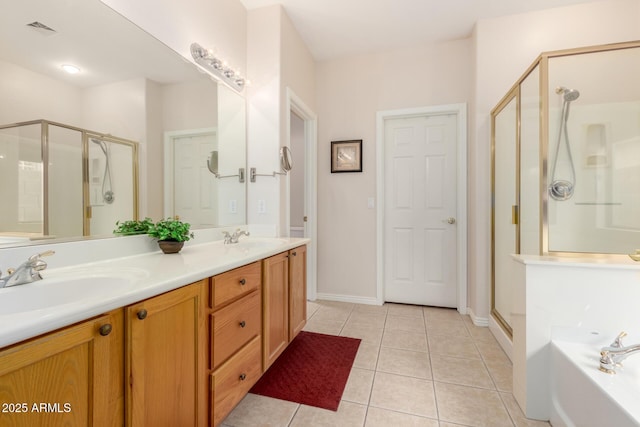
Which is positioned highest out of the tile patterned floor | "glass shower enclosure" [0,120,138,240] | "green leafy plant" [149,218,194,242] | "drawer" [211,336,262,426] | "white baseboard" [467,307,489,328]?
"glass shower enclosure" [0,120,138,240]

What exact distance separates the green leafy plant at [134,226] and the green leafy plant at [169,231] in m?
0.03

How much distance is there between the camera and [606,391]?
3.15ft

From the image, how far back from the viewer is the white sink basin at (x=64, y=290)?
77cm

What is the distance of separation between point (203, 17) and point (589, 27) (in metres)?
3.05

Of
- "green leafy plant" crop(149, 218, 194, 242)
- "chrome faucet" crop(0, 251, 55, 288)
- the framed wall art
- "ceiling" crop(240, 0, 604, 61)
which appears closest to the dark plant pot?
"green leafy plant" crop(149, 218, 194, 242)

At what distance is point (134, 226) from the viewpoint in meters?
1.37

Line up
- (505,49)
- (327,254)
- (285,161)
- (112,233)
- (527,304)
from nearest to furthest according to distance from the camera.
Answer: (112,233) < (527,304) < (285,161) < (505,49) < (327,254)

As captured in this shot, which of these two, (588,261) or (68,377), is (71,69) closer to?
(68,377)

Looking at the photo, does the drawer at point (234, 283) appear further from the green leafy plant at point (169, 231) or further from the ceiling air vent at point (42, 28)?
the ceiling air vent at point (42, 28)

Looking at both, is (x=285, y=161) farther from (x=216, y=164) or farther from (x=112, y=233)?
(x=112, y=233)

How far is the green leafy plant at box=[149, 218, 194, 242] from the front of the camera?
1389 millimetres

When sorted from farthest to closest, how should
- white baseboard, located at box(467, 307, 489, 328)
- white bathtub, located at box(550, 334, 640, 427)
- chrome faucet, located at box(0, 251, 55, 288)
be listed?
1. white baseboard, located at box(467, 307, 489, 328)
2. white bathtub, located at box(550, 334, 640, 427)
3. chrome faucet, located at box(0, 251, 55, 288)

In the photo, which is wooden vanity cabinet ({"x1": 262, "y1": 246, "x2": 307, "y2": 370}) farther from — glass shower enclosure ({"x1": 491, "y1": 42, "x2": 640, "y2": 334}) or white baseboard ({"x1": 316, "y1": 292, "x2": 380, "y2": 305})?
glass shower enclosure ({"x1": 491, "y1": 42, "x2": 640, "y2": 334})

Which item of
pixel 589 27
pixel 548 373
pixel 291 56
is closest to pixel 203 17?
pixel 291 56
